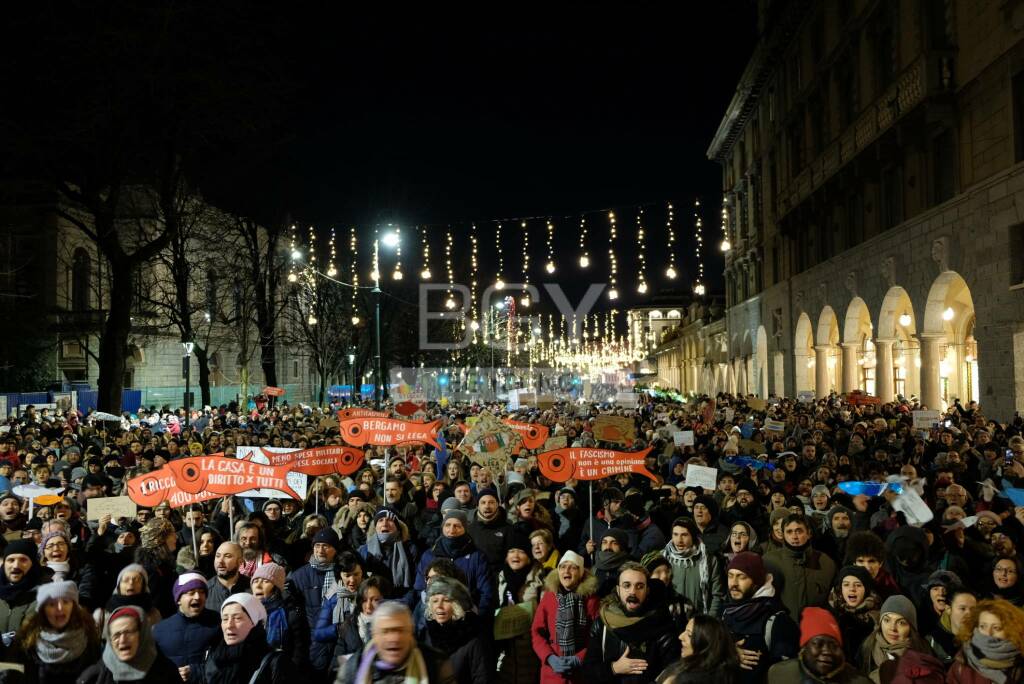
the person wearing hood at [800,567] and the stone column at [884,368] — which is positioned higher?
the stone column at [884,368]

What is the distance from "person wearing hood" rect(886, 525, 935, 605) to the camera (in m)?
6.65

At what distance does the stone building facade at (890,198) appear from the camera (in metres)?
19.2

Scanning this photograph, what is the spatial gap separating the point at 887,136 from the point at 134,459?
70.2 ft

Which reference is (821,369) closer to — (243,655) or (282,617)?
(282,617)

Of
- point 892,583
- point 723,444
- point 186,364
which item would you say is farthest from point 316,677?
point 186,364

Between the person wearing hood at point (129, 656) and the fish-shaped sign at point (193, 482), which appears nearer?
the person wearing hood at point (129, 656)

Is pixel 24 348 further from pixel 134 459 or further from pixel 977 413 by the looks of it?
pixel 977 413

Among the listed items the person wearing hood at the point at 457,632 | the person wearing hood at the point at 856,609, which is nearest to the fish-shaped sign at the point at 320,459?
the person wearing hood at the point at 457,632

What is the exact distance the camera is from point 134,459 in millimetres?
16422

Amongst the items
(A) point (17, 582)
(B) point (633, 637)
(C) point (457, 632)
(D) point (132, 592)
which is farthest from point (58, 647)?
(B) point (633, 637)

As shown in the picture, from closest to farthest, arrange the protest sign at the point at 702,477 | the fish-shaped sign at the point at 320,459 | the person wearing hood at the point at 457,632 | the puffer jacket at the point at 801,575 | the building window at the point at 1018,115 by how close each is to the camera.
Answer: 1. the person wearing hood at the point at 457,632
2. the puffer jacket at the point at 801,575
3. the protest sign at the point at 702,477
4. the fish-shaped sign at the point at 320,459
5. the building window at the point at 1018,115

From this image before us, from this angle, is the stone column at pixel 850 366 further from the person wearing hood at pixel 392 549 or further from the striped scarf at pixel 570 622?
the striped scarf at pixel 570 622

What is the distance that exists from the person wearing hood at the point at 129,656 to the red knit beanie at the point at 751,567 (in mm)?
3298

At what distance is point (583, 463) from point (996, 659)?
5818 mm
